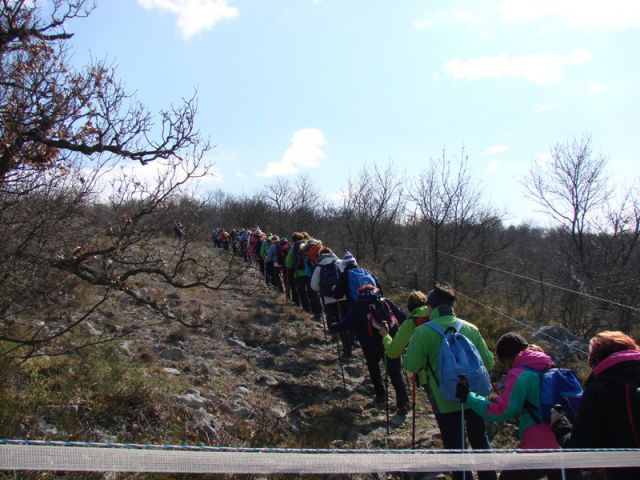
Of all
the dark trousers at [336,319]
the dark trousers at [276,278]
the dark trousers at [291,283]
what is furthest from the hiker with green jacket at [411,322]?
the dark trousers at [276,278]

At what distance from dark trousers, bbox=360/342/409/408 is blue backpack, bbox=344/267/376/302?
2.56 ft

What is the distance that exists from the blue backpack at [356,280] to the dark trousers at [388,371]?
78cm

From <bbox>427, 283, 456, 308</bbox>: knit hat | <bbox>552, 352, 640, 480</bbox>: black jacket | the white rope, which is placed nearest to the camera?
the white rope

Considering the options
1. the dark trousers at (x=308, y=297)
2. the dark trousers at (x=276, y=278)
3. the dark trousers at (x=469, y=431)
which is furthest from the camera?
the dark trousers at (x=276, y=278)

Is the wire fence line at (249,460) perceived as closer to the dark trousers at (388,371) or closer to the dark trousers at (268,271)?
the dark trousers at (388,371)

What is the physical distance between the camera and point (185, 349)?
8594mm

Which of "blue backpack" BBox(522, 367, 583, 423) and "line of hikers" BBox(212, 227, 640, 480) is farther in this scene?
"blue backpack" BBox(522, 367, 583, 423)

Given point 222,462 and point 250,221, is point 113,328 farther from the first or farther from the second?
point 250,221

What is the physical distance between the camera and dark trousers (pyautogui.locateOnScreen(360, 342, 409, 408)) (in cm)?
647

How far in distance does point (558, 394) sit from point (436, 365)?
1162 mm

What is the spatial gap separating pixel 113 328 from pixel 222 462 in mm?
7561

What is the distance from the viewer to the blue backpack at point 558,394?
3355 millimetres

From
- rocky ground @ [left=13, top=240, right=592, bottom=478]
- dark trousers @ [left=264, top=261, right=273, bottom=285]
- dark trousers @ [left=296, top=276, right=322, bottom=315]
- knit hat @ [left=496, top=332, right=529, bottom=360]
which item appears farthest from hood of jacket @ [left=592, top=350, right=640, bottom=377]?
dark trousers @ [left=264, top=261, right=273, bottom=285]

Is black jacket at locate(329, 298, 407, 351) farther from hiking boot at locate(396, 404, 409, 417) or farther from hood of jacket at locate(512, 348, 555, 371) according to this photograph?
hood of jacket at locate(512, 348, 555, 371)
